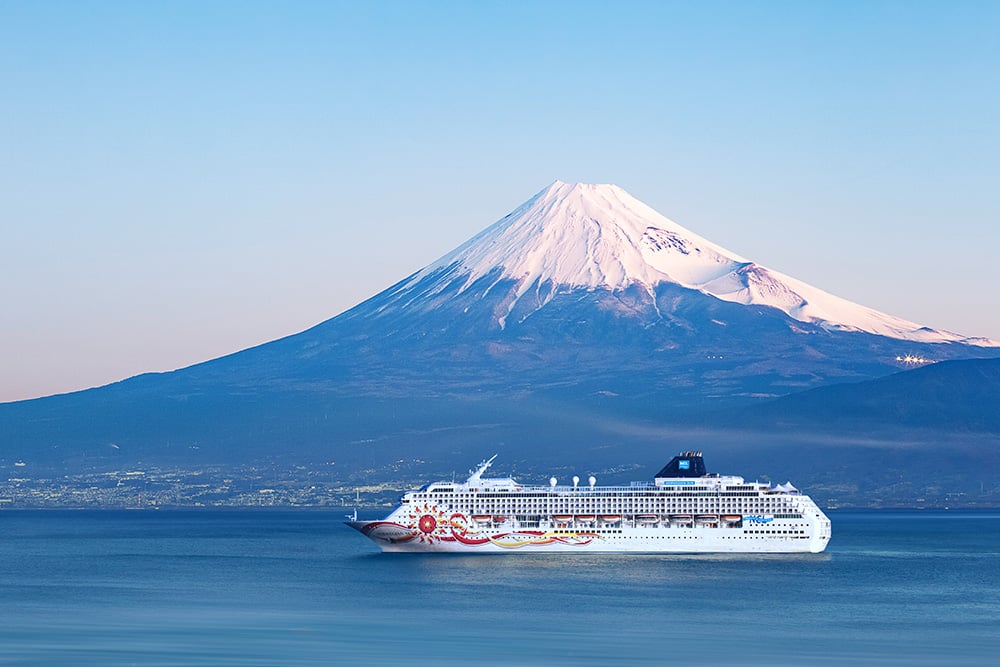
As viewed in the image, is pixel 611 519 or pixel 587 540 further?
pixel 611 519

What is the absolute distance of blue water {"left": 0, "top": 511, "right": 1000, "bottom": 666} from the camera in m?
38.4

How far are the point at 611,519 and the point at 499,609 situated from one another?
24.2 meters

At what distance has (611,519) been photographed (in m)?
71.4

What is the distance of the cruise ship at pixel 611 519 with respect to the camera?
6950cm

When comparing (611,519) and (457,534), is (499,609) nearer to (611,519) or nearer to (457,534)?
(457,534)

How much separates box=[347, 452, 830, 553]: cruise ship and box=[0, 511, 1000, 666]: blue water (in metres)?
0.99

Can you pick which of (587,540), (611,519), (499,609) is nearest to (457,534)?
(587,540)

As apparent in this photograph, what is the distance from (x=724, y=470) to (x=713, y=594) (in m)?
134

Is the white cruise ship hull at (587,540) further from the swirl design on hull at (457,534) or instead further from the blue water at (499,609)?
the blue water at (499,609)

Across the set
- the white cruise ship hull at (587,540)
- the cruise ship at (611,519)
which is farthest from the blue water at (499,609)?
the cruise ship at (611,519)

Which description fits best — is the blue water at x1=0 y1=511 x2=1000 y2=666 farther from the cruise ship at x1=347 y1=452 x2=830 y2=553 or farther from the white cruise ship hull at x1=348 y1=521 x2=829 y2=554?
the cruise ship at x1=347 y1=452 x2=830 y2=553

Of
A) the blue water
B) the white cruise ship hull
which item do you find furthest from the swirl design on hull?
the blue water

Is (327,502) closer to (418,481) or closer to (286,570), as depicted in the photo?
(418,481)

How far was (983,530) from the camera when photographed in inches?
4877
